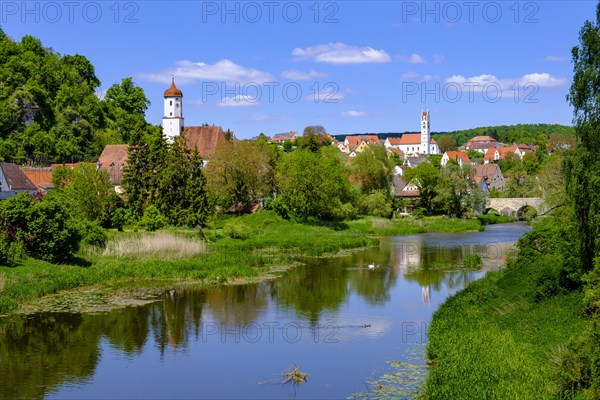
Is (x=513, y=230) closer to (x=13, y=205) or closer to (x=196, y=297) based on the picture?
(x=196, y=297)

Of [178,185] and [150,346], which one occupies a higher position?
[178,185]

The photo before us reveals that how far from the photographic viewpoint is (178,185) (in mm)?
56344

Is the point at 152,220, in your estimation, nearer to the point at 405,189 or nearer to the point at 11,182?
the point at 11,182

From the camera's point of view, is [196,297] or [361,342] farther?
[196,297]

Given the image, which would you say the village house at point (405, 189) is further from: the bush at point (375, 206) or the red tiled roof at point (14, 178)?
the red tiled roof at point (14, 178)

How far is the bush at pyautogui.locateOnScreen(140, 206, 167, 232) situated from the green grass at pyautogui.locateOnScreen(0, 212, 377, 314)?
400 centimetres

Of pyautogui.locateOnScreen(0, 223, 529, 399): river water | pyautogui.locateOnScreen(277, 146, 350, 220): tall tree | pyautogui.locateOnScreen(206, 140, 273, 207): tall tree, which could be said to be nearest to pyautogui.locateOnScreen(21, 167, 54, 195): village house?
pyautogui.locateOnScreen(206, 140, 273, 207): tall tree

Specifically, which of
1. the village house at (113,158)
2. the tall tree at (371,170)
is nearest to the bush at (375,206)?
the tall tree at (371,170)

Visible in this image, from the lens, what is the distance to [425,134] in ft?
636

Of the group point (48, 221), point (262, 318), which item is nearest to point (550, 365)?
point (262, 318)

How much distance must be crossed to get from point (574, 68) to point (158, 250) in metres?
25.0

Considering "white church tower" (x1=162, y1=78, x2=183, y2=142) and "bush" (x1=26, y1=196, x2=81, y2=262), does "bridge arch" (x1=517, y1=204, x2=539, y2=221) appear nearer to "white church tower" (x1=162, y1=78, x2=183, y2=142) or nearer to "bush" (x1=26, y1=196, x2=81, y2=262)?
"white church tower" (x1=162, y1=78, x2=183, y2=142)

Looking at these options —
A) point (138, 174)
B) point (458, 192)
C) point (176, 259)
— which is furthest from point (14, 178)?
point (458, 192)

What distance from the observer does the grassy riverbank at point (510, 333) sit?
16984 mm
